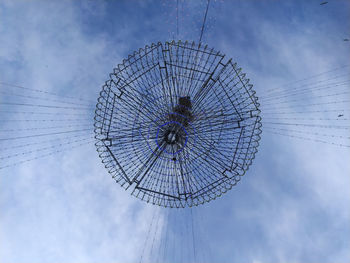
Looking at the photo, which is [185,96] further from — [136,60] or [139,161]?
[139,161]

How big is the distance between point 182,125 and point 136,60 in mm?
3586

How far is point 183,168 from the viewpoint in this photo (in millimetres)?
11531

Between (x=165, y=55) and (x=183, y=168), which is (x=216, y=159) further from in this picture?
(x=165, y=55)

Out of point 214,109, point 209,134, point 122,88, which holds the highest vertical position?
point 122,88

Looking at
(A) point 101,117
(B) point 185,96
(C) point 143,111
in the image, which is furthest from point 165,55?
(A) point 101,117

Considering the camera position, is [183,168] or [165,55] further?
[183,168]

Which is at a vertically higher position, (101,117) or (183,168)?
(101,117)

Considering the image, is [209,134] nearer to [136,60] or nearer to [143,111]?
[143,111]

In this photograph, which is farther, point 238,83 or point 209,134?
point 209,134

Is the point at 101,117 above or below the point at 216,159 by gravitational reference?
above

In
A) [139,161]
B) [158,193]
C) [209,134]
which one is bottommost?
[158,193]

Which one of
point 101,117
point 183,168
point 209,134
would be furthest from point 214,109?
point 101,117

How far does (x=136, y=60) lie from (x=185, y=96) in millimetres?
2841

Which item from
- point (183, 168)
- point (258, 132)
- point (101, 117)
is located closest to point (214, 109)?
point (258, 132)
